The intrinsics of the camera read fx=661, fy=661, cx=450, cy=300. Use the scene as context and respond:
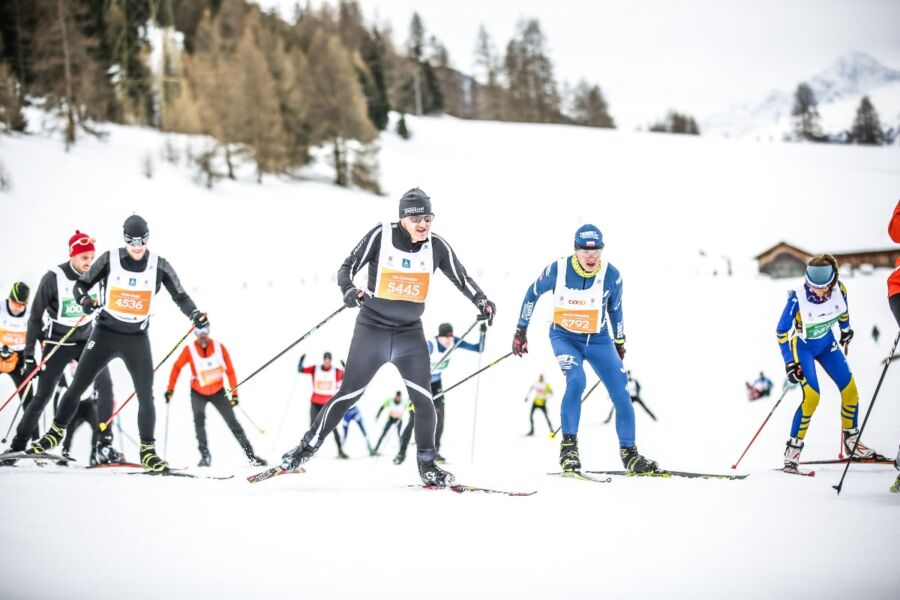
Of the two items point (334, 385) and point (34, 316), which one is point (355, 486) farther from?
point (334, 385)

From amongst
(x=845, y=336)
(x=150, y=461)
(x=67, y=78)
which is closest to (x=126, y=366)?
(x=150, y=461)

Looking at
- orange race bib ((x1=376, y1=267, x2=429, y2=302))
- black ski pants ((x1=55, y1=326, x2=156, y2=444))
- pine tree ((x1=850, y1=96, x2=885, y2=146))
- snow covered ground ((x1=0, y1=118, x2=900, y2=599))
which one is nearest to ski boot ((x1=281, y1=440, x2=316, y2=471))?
snow covered ground ((x1=0, y1=118, x2=900, y2=599))

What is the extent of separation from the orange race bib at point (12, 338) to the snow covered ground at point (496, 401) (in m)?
2.58

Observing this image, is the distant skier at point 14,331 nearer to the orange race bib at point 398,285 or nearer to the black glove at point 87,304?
the black glove at point 87,304

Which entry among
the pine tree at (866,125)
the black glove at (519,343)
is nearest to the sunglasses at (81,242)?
the black glove at (519,343)

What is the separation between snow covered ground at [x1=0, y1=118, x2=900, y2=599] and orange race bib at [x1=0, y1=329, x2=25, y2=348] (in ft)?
8.47

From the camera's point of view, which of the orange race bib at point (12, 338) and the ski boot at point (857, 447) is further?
the orange race bib at point (12, 338)

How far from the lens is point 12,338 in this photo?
860 cm

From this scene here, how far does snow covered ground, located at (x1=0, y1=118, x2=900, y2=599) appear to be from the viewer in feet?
10.0

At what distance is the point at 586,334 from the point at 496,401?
11380mm

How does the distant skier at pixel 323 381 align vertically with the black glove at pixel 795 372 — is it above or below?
below

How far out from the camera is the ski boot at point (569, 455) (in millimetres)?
5625

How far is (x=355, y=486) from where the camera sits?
17.3ft

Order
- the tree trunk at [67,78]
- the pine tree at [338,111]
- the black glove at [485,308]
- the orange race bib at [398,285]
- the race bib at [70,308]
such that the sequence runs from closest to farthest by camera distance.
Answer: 1. the orange race bib at [398,285]
2. the black glove at [485,308]
3. the race bib at [70,308]
4. the tree trunk at [67,78]
5. the pine tree at [338,111]
